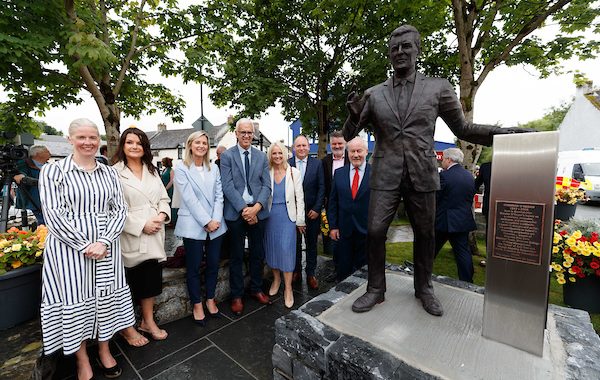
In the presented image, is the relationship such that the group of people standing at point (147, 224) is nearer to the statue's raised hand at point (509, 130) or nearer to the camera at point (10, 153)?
the statue's raised hand at point (509, 130)

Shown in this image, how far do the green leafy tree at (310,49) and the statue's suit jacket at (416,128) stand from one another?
179 inches

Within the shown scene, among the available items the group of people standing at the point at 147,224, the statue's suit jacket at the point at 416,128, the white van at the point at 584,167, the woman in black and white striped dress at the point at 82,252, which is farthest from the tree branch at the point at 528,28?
the white van at the point at 584,167

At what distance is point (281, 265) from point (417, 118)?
2.36 meters

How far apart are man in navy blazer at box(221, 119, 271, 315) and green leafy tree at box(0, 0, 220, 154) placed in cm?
234

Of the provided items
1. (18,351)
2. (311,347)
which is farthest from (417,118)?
(18,351)

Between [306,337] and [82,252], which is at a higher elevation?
[82,252]

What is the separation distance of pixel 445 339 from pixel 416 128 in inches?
65.2

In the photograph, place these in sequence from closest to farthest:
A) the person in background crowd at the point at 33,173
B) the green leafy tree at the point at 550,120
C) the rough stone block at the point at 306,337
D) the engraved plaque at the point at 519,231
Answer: the engraved plaque at the point at 519,231 → the rough stone block at the point at 306,337 → the person in background crowd at the point at 33,173 → the green leafy tree at the point at 550,120

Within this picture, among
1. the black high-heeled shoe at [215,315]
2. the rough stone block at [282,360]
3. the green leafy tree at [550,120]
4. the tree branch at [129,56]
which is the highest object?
the green leafy tree at [550,120]

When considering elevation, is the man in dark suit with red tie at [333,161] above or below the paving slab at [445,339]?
above

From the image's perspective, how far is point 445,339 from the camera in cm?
207

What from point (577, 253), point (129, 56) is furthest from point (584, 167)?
point (129, 56)

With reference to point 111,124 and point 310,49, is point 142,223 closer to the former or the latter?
point 111,124

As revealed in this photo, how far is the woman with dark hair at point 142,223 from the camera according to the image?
2643mm
